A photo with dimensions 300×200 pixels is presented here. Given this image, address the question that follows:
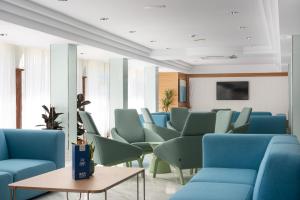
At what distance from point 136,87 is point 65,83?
7605 mm

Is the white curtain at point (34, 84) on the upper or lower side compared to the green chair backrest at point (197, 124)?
upper

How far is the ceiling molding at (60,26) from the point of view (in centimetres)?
687

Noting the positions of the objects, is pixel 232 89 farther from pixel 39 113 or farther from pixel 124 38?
pixel 39 113

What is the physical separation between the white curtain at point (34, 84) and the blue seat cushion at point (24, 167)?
17.2 feet

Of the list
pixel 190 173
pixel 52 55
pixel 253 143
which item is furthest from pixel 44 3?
pixel 253 143

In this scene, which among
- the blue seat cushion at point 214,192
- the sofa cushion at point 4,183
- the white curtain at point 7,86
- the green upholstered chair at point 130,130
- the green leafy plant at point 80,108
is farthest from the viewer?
the green leafy plant at point 80,108

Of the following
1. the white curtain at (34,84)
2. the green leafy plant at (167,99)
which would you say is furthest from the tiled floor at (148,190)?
the green leafy plant at (167,99)

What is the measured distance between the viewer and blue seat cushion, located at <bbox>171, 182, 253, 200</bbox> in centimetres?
318

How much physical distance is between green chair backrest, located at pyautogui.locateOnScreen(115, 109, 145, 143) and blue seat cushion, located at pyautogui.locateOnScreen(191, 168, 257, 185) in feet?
10.3

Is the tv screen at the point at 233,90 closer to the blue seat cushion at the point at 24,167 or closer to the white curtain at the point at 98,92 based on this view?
the white curtain at the point at 98,92

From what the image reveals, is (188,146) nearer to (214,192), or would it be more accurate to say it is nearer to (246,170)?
(246,170)

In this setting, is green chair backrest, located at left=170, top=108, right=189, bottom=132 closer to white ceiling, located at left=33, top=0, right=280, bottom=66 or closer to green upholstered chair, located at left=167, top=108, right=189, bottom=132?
green upholstered chair, located at left=167, top=108, right=189, bottom=132

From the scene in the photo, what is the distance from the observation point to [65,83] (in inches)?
366

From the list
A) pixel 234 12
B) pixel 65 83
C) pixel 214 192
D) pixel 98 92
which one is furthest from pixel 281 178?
pixel 98 92
